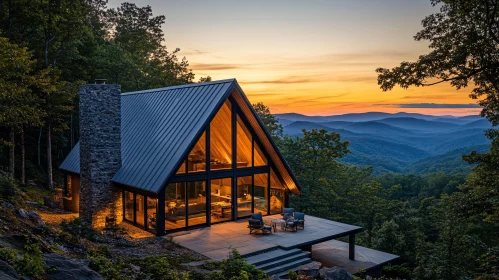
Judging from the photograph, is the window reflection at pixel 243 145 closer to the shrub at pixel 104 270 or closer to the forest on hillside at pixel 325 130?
the forest on hillside at pixel 325 130

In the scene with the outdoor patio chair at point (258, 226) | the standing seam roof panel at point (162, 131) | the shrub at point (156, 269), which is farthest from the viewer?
the standing seam roof panel at point (162, 131)

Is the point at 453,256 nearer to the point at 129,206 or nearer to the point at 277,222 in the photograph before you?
the point at 277,222

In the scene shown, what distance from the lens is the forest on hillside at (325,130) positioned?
10.0 m

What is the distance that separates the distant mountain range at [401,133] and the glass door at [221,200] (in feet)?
311

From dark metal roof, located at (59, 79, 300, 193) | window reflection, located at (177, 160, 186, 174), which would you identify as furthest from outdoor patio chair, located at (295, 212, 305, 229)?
dark metal roof, located at (59, 79, 300, 193)

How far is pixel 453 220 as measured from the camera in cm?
1952

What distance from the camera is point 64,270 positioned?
568 cm

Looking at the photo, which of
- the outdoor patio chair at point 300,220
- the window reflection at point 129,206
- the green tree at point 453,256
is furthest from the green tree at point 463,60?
the window reflection at point 129,206

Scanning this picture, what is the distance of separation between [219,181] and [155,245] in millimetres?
4256

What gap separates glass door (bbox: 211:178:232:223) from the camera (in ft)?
52.7

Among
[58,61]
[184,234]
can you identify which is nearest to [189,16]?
[58,61]

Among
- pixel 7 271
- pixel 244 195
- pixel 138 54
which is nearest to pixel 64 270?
pixel 7 271

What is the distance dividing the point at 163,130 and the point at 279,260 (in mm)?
7771

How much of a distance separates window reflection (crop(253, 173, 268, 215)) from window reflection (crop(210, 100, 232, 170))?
1810 mm
